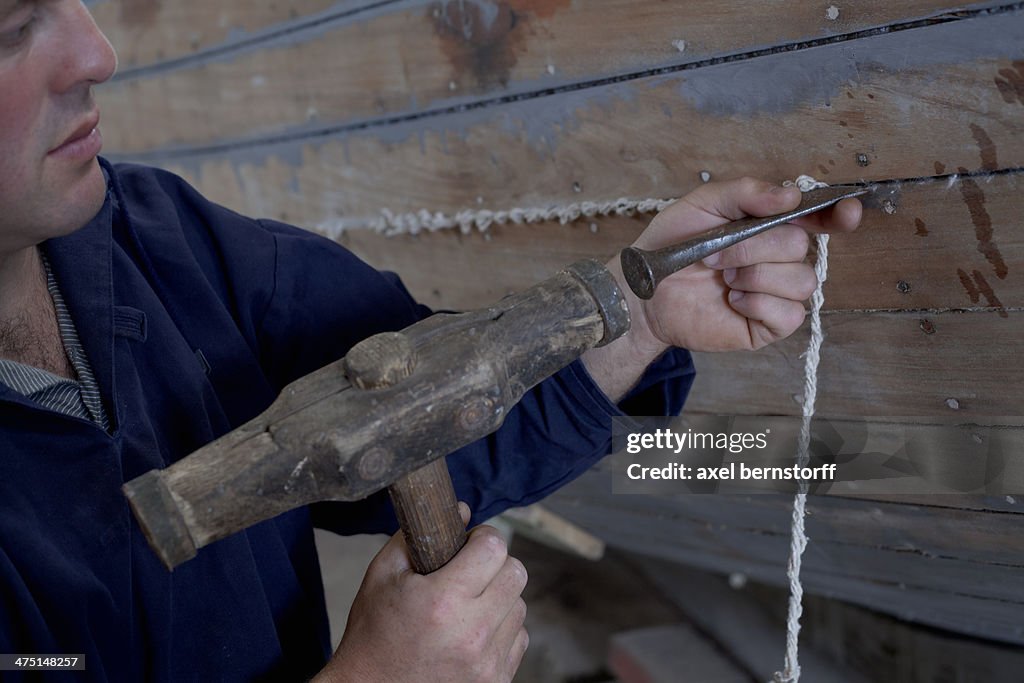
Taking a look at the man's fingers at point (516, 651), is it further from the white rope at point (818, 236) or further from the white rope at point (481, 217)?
the white rope at point (481, 217)

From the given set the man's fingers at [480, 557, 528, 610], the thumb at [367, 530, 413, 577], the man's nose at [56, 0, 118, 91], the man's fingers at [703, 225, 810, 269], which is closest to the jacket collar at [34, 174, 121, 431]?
the man's nose at [56, 0, 118, 91]

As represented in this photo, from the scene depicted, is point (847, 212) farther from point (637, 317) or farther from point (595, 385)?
point (595, 385)

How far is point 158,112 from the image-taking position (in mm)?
2682

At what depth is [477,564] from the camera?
1.18m

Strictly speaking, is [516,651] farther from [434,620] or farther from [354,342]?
[354,342]

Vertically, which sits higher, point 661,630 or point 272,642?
point 272,642

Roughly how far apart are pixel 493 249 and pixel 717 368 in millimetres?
496

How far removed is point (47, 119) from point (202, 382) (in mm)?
429

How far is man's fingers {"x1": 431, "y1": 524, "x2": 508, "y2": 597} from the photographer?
1170 mm

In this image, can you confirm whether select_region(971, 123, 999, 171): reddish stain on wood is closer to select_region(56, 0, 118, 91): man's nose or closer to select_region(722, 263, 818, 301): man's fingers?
select_region(722, 263, 818, 301): man's fingers

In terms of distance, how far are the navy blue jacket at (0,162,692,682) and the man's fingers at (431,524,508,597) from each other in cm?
29

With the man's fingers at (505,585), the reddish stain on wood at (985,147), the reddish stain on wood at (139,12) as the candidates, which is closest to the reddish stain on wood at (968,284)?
the reddish stain on wood at (985,147)

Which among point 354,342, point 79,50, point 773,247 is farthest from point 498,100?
point 79,50

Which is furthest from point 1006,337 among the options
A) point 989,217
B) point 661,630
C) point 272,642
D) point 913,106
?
point 661,630
